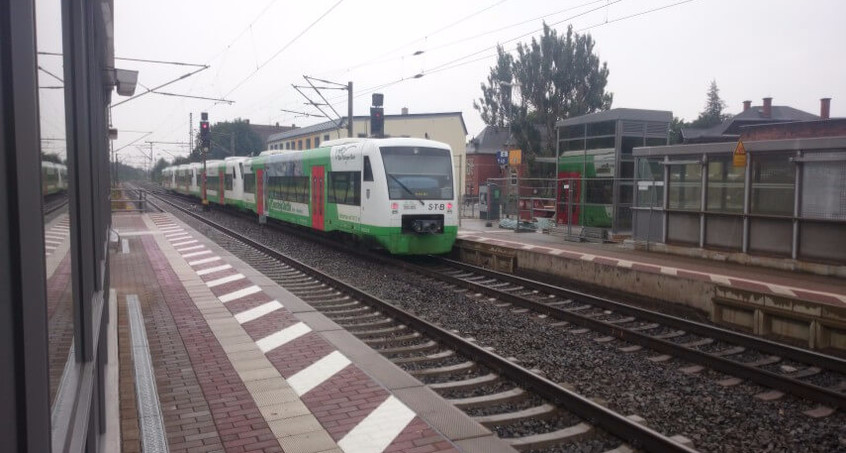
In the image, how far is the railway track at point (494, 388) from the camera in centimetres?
542

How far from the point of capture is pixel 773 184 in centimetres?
1271

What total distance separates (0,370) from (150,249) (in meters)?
18.0

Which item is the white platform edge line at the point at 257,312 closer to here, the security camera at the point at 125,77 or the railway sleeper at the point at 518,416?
the railway sleeper at the point at 518,416

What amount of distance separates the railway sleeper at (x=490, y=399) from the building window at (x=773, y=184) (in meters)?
8.54

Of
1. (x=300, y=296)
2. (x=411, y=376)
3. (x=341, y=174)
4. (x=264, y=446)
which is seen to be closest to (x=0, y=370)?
(x=264, y=446)

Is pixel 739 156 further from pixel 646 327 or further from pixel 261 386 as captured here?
pixel 261 386

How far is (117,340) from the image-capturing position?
7613 mm

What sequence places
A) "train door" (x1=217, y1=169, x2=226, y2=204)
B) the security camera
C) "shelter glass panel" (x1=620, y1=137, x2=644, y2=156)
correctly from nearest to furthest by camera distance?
the security camera, "shelter glass panel" (x1=620, y1=137, x2=644, y2=156), "train door" (x1=217, y1=169, x2=226, y2=204)

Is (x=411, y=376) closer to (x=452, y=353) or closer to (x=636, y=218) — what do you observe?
(x=452, y=353)

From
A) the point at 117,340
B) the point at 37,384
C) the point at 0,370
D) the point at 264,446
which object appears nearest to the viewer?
the point at 0,370

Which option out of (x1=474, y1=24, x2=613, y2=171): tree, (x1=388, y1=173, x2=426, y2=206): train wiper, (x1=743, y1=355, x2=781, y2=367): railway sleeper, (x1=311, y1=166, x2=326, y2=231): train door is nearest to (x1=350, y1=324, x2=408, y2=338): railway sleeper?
(x1=743, y1=355, x2=781, y2=367): railway sleeper

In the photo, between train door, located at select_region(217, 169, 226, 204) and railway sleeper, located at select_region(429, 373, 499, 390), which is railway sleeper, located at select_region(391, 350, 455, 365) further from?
train door, located at select_region(217, 169, 226, 204)

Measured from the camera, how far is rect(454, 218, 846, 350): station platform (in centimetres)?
912

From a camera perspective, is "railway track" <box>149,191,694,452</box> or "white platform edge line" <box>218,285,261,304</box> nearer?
"railway track" <box>149,191,694,452</box>
